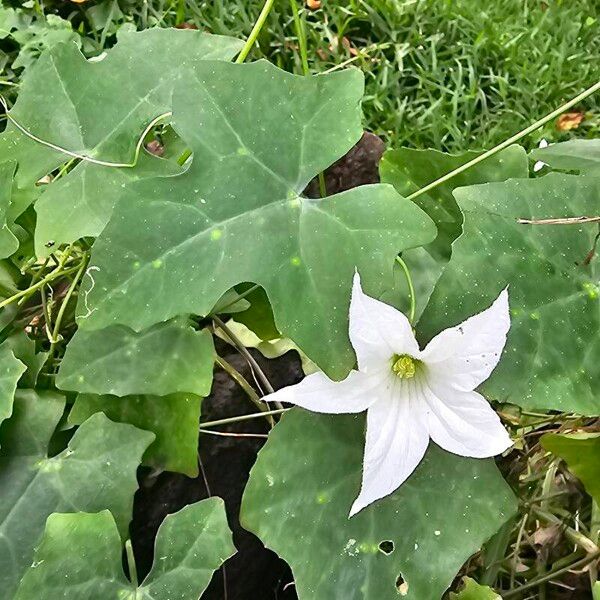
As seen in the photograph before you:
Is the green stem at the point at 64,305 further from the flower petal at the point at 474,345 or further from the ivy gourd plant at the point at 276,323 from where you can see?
the flower petal at the point at 474,345

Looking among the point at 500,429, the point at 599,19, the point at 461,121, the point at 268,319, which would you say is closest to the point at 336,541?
the point at 500,429

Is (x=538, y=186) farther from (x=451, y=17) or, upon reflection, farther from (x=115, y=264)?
(x=451, y=17)

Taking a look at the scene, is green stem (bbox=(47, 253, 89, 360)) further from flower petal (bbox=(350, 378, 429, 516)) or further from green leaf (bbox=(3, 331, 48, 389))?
flower petal (bbox=(350, 378, 429, 516))

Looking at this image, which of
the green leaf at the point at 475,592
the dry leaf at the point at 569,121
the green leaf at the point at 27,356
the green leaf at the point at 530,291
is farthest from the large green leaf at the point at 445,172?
the dry leaf at the point at 569,121

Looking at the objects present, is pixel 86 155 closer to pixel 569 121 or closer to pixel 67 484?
pixel 67 484

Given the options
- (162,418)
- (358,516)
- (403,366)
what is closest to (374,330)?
(403,366)

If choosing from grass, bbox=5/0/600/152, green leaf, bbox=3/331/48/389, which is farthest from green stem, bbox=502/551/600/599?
grass, bbox=5/0/600/152
